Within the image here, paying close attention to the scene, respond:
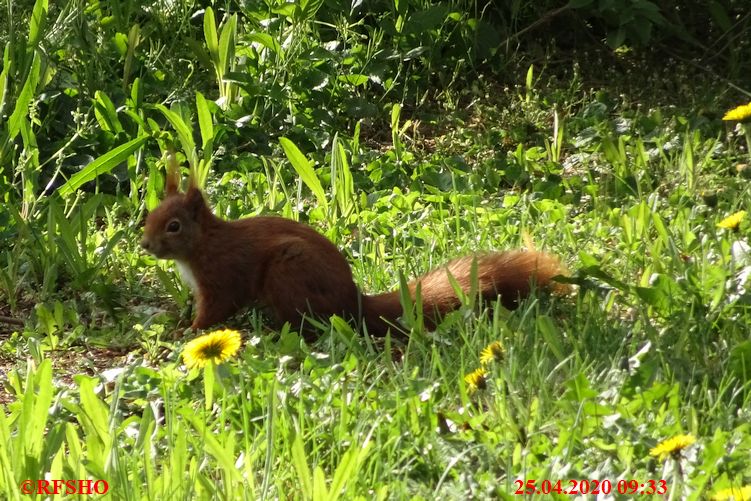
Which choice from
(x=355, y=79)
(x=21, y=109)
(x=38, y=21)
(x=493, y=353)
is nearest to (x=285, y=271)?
(x=493, y=353)

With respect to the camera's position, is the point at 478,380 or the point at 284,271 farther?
the point at 284,271

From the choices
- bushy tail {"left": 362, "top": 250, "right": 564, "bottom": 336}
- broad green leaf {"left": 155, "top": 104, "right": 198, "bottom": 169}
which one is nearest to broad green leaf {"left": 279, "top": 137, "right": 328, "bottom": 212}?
A: broad green leaf {"left": 155, "top": 104, "right": 198, "bottom": 169}

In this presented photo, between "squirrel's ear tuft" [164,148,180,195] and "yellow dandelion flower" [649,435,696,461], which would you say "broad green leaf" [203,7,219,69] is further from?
"yellow dandelion flower" [649,435,696,461]

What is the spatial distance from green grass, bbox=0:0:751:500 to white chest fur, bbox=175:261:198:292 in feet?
0.30

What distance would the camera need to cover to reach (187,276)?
3.43m

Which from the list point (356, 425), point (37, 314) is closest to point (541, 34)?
point (37, 314)

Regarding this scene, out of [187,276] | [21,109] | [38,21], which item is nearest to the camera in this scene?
[187,276]

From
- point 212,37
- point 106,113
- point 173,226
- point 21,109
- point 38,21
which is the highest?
point 38,21

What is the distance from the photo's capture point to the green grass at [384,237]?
2.31 m

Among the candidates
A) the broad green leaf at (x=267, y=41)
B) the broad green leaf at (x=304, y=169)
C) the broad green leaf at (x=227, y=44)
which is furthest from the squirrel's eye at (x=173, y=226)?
the broad green leaf at (x=267, y=41)

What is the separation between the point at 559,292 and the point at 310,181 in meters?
1.05

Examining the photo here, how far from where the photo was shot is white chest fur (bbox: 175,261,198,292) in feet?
11.1

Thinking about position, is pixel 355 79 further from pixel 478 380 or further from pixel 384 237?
pixel 478 380

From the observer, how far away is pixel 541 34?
5547mm
